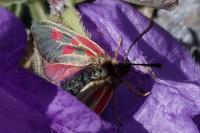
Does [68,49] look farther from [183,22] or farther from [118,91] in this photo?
[183,22]

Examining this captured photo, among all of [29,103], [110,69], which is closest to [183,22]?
[110,69]

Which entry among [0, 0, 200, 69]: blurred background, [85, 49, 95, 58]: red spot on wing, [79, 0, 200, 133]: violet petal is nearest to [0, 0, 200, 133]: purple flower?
[79, 0, 200, 133]: violet petal

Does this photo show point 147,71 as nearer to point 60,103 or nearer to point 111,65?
point 111,65

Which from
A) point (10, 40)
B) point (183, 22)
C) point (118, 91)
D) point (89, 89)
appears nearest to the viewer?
point (10, 40)

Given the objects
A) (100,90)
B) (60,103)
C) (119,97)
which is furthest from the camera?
(119,97)

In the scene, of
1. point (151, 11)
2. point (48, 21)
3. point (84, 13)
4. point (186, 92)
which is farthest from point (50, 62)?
point (151, 11)

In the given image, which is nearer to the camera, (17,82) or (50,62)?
(17,82)

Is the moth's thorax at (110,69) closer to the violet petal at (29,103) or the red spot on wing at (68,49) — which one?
the red spot on wing at (68,49)
